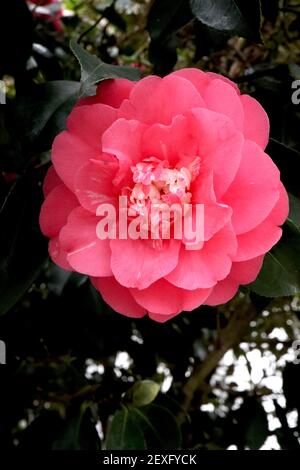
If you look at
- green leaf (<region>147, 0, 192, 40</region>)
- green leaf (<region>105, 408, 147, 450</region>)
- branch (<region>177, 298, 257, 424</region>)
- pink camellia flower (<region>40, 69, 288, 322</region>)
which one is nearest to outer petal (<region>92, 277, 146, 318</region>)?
pink camellia flower (<region>40, 69, 288, 322</region>)

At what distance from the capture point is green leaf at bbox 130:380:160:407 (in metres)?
1.05

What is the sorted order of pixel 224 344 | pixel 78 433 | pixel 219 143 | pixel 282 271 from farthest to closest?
pixel 224 344 < pixel 78 433 < pixel 282 271 < pixel 219 143

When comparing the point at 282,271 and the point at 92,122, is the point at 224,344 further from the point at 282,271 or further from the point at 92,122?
the point at 92,122

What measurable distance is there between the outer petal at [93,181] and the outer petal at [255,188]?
14cm

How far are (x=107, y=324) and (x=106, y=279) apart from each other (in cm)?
64

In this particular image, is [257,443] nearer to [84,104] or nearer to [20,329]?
[20,329]

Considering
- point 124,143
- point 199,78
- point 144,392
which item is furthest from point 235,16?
point 144,392

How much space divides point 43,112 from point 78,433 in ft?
2.30

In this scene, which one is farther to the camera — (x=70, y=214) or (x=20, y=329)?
(x=20, y=329)

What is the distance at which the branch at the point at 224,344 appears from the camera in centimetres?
142

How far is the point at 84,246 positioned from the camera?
642 millimetres

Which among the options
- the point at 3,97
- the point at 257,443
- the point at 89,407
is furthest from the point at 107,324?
the point at 3,97

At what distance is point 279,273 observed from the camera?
0.72 meters
